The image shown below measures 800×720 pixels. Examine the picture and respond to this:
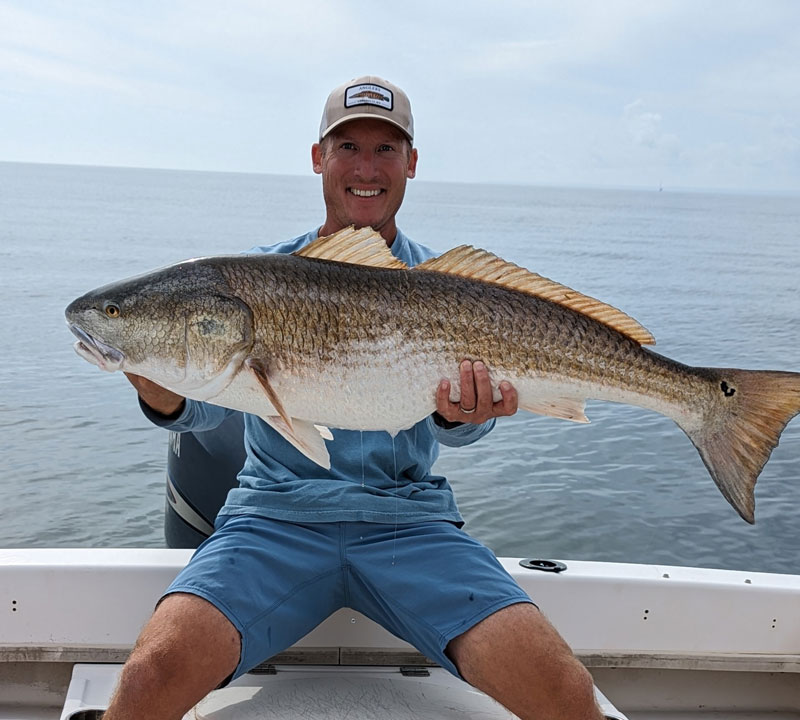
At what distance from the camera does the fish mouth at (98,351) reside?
2.66 m

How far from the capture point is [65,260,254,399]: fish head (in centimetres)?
265

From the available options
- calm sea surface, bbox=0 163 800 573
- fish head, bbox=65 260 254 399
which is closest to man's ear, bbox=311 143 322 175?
fish head, bbox=65 260 254 399

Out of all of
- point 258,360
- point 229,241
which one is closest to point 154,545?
point 258,360

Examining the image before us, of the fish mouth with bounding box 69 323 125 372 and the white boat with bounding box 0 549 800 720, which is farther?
the white boat with bounding box 0 549 800 720

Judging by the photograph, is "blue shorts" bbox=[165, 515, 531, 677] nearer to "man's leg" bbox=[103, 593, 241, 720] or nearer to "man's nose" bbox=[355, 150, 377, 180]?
"man's leg" bbox=[103, 593, 241, 720]

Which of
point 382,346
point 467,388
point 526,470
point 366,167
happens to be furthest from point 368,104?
point 526,470

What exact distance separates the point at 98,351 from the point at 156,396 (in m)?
0.44

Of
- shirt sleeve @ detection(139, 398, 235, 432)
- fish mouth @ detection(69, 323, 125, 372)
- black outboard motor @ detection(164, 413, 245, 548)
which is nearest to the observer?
fish mouth @ detection(69, 323, 125, 372)

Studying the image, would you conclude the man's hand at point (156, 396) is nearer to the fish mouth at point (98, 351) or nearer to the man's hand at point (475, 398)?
the fish mouth at point (98, 351)

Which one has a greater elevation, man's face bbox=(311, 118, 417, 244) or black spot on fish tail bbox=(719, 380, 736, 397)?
man's face bbox=(311, 118, 417, 244)

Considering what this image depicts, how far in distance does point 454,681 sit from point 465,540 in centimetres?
60

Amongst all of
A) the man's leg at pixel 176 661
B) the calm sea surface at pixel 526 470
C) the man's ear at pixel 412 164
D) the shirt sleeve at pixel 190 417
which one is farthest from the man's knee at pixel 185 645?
the calm sea surface at pixel 526 470

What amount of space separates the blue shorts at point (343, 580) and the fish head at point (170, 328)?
71cm

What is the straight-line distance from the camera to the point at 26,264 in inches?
996
